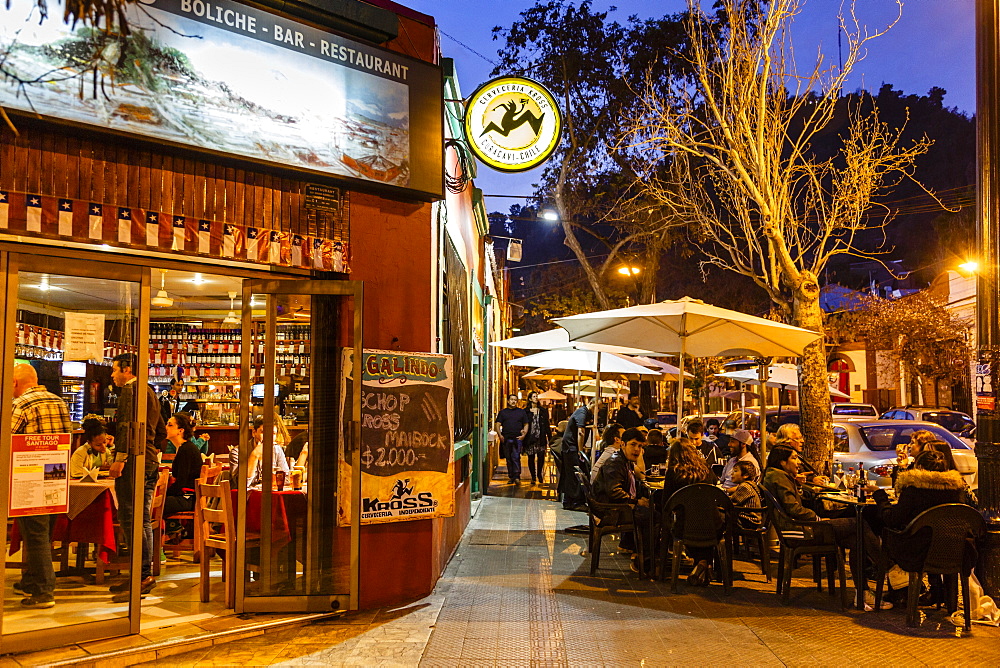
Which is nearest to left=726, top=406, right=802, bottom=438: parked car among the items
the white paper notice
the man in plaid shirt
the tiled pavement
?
the tiled pavement

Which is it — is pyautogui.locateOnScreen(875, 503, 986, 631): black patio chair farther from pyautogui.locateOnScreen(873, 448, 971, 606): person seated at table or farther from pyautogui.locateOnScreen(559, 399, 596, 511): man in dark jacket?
pyautogui.locateOnScreen(559, 399, 596, 511): man in dark jacket

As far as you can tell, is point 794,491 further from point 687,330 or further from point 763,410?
point 763,410

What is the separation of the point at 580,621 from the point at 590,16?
24.3m

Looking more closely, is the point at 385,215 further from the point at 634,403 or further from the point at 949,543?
the point at 634,403

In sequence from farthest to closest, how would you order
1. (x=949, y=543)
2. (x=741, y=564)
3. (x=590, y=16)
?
(x=590, y=16)
(x=741, y=564)
(x=949, y=543)

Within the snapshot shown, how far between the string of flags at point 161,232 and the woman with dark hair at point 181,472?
11.6 feet

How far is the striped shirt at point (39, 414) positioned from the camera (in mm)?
5699

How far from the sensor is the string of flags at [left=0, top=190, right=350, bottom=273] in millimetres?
5473

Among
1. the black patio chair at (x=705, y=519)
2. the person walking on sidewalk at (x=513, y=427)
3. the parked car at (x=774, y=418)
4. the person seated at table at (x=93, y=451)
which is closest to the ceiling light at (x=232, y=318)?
the person walking on sidewalk at (x=513, y=427)

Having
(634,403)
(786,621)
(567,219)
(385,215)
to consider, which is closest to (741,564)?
(786,621)

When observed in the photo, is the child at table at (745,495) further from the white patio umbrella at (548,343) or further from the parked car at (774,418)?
the parked car at (774,418)

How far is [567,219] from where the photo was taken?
28.9 metres

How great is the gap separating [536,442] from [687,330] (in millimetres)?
7968

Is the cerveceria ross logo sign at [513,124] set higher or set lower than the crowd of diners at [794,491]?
higher
